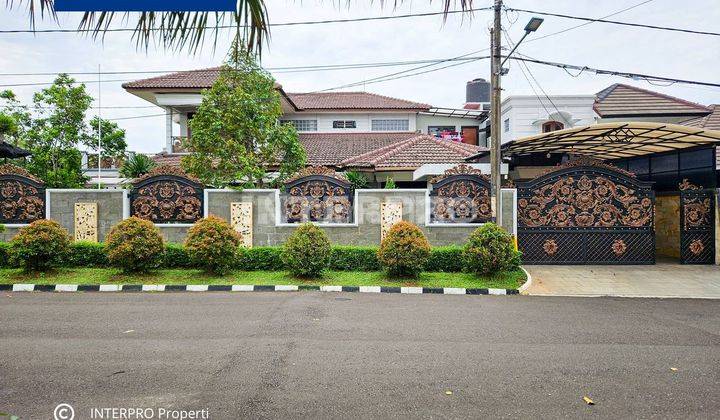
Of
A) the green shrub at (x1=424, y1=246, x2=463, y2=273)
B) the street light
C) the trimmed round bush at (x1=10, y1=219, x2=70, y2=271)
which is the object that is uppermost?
the street light

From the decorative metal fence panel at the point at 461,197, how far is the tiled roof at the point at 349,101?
11.5 meters

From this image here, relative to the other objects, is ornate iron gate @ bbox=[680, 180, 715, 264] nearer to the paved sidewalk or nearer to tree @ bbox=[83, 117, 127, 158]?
the paved sidewalk

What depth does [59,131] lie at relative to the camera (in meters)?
18.7

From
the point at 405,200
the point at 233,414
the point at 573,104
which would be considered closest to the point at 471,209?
the point at 405,200

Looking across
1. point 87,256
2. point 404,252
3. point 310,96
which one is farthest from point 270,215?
point 310,96

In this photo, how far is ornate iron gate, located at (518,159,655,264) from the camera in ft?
40.7

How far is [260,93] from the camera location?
14.4 metres

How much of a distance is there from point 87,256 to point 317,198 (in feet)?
18.8

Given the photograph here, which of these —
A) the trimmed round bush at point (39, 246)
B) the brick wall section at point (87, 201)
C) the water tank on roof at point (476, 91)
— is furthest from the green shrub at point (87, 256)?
the water tank on roof at point (476, 91)

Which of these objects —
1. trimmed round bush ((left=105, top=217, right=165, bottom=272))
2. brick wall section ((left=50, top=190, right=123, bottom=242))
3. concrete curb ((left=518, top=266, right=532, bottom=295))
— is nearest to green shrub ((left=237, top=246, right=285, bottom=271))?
trimmed round bush ((left=105, top=217, right=165, bottom=272))

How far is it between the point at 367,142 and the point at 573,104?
9.40m

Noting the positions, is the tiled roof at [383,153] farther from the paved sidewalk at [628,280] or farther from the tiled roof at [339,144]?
the paved sidewalk at [628,280]

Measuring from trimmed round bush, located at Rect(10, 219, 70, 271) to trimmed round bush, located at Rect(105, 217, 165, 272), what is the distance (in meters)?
1.20

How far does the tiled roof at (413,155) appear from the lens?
16.4 m
